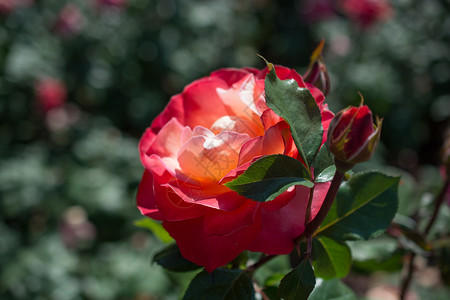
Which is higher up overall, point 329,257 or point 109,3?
point 329,257

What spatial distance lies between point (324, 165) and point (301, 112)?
0.17ft

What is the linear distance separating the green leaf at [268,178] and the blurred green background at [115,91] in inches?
47.7

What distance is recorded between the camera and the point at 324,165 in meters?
0.37

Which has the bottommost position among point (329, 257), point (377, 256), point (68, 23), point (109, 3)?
point (68, 23)

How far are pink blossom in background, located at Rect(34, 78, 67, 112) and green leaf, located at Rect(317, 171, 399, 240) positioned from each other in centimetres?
196

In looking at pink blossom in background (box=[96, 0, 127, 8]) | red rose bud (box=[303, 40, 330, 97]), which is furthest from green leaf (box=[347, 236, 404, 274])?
pink blossom in background (box=[96, 0, 127, 8])

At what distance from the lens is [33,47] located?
2.32 meters

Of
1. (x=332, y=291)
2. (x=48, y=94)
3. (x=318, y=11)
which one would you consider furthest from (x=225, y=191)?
(x=318, y=11)

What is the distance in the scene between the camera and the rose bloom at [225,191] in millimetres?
365

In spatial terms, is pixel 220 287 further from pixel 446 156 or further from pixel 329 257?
pixel 446 156

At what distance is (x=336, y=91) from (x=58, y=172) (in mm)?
1575

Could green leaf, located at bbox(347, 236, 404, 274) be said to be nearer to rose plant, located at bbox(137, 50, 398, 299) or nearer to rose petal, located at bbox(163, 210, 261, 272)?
rose plant, located at bbox(137, 50, 398, 299)

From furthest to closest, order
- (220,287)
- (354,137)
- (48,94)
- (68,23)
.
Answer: (68,23), (48,94), (220,287), (354,137)

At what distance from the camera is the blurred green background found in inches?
66.4
